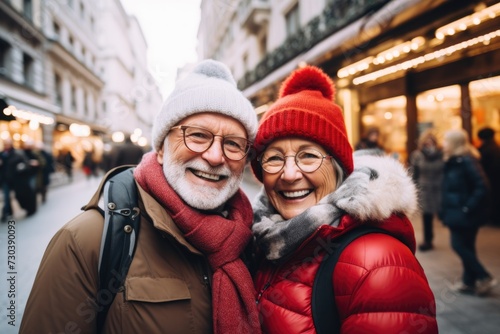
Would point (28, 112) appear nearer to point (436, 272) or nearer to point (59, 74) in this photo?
point (59, 74)

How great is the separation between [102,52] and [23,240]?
34.9 metres

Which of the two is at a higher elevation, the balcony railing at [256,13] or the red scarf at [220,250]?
the balcony railing at [256,13]

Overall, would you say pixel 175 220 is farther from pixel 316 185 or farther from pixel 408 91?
pixel 408 91

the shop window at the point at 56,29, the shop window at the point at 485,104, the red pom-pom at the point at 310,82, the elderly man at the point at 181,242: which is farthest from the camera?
the shop window at the point at 56,29

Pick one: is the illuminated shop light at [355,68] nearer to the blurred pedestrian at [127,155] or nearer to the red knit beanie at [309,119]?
the blurred pedestrian at [127,155]

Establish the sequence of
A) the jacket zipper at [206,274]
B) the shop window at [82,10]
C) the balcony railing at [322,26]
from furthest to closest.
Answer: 1. the shop window at [82,10]
2. the balcony railing at [322,26]
3. the jacket zipper at [206,274]

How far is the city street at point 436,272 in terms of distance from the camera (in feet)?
10.2

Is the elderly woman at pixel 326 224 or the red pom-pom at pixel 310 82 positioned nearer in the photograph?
the elderly woman at pixel 326 224

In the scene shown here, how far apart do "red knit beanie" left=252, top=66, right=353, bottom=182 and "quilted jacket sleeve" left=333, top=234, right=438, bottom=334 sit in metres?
0.59

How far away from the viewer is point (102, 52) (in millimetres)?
35062

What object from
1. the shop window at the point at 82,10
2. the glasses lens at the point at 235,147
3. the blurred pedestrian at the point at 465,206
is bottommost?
the blurred pedestrian at the point at 465,206

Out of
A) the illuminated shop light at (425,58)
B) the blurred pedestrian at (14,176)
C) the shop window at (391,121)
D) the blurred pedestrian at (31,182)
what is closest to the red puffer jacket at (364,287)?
the illuminated shop light at (425,58)

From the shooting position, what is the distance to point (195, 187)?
5.18ft

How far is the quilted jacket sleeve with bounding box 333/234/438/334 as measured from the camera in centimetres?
112
